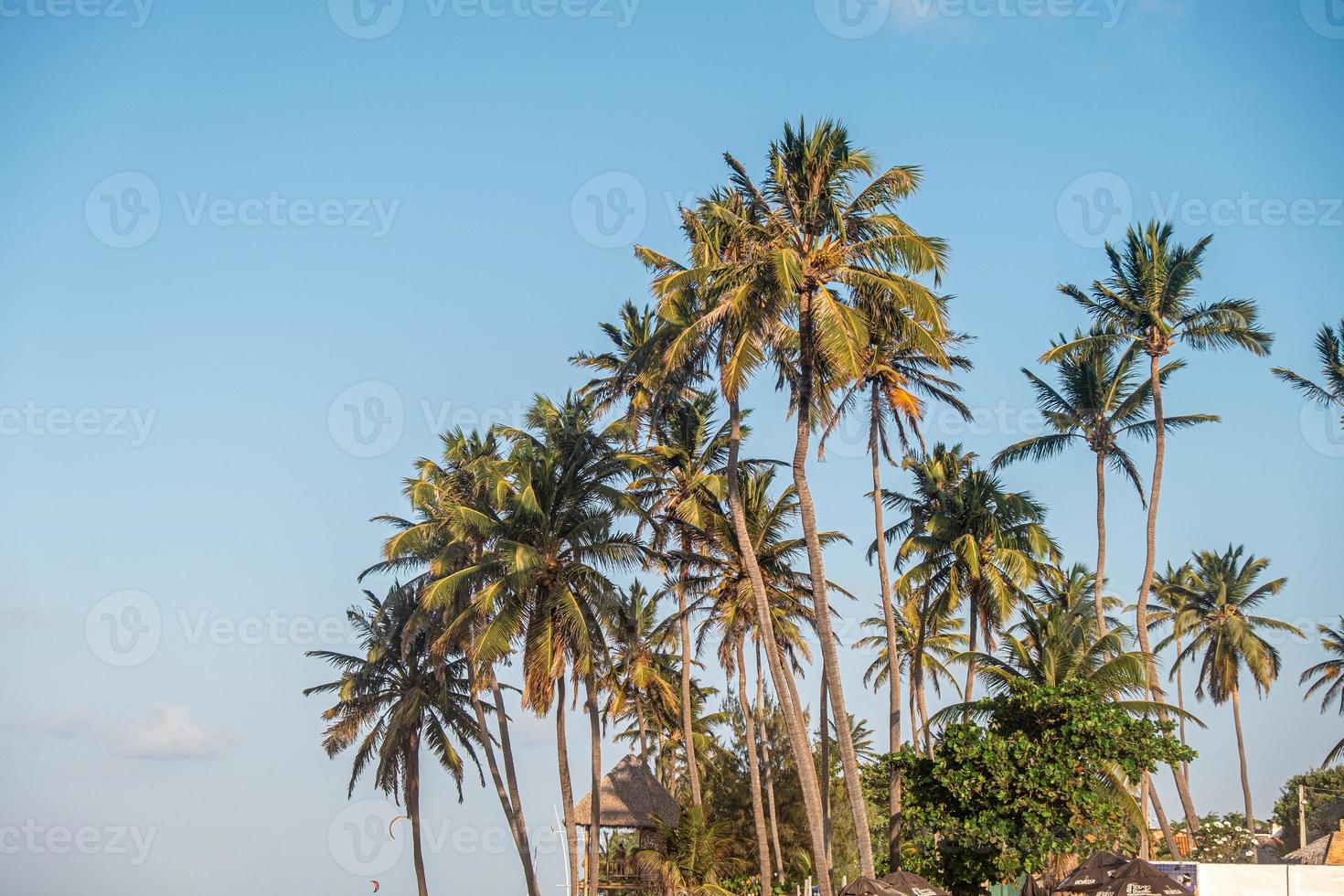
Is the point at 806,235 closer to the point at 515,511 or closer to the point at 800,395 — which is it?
the point at 800,395

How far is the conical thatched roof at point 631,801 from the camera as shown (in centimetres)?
4338

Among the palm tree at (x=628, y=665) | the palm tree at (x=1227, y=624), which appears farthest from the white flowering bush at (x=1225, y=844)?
the palm tree at (x=628, y=665)

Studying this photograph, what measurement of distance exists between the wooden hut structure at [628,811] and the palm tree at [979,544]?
40.6 feet

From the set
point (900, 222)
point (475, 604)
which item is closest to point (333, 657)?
point (475, 604)

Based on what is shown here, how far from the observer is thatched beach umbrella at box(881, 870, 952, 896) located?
87.5ft

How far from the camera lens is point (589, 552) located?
33219 mm

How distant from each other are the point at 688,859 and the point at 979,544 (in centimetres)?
1302

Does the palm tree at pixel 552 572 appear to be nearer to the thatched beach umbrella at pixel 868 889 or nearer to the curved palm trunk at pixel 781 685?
the curved palm trunk at pixel 781 685

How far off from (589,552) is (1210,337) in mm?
18868

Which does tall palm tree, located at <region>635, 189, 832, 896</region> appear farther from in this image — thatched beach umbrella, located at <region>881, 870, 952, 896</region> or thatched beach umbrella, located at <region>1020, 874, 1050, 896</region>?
thatched beach umbrella, located at <region>1020, 874, 1050, 896</region>

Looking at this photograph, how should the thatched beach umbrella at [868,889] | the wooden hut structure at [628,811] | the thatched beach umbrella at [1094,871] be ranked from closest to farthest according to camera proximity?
the thatched beach umbrella at [868,889] < the thatched beach umbrella at [1094,871] < the wooden hut structure at [628,811]

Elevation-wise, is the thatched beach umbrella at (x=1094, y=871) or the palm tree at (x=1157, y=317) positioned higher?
the palm tree at (x=1157, y=317)

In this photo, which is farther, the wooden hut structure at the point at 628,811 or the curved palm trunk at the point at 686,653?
the wooden hut structure at the point at 628,811

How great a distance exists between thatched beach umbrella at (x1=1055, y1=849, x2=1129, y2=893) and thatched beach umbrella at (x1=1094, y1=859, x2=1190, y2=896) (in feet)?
4.16
